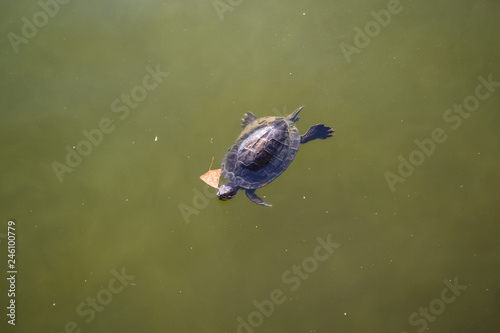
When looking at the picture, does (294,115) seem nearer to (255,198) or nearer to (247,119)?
(247,119)

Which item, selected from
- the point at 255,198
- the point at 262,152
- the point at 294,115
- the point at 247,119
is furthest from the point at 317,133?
the point at 255,198

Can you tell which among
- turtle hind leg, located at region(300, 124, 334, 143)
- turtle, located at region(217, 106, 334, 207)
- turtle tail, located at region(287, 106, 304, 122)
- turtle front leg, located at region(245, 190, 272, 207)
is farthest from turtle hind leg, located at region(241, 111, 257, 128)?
turtle front leg, located at region(245, 190, 272, 207)

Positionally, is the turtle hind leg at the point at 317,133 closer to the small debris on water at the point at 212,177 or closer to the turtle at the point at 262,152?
the turtle at the point at 262,152

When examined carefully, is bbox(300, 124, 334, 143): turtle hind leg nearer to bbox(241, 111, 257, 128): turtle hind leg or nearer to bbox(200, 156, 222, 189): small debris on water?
bbox(241, 111, 257, 128): turtle hind leg

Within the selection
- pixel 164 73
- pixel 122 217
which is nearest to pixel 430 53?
pixel 164 73

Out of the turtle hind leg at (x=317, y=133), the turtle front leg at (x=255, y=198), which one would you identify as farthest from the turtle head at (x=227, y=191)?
the turtle hind leg at (x=317, y=133)

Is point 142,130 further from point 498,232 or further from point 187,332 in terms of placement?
point 498,232

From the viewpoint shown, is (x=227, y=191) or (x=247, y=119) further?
(x=247, y=119)
